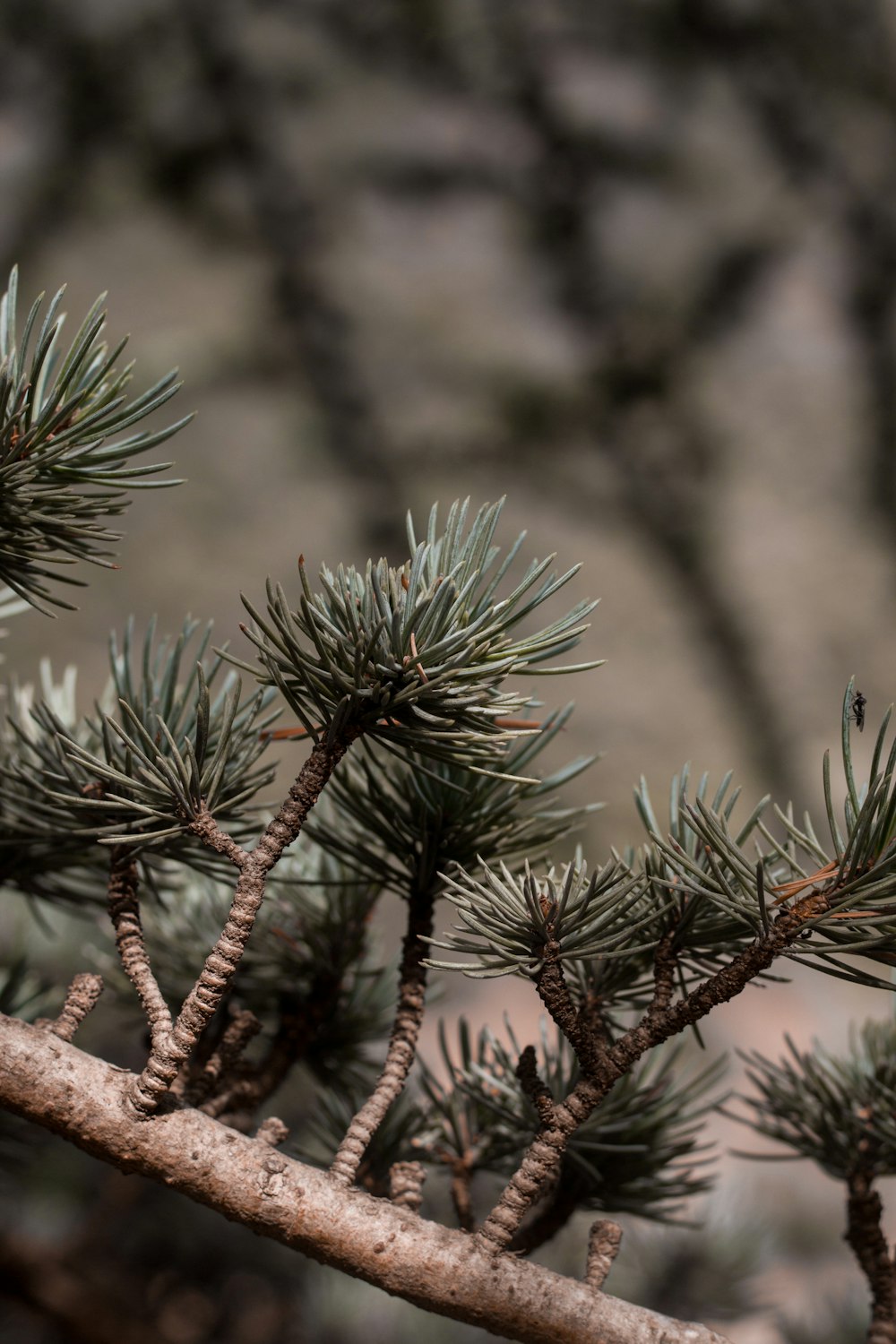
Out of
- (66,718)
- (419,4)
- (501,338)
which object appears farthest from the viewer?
(501,338)

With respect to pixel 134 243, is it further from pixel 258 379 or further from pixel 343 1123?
pixel 343 1123

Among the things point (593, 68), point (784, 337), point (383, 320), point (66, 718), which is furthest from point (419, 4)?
point (66, 718)

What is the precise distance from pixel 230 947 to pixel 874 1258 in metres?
0.19

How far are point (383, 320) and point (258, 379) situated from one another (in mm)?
146

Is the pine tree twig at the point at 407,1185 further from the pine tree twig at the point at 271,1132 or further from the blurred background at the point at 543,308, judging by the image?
the blurred background at the point at 543,308

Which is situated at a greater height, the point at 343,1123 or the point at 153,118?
the point at 153,118

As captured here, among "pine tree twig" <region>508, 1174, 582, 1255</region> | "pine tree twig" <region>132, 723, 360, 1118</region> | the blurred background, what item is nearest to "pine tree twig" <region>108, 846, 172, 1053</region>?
"pine tree twig" <region>132, 723, 360, 1118</region>

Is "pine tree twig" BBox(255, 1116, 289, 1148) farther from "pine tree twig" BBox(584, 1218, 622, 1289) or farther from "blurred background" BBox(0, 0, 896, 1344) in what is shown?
"blurred background" BBox(0, 0, 896, 1344)

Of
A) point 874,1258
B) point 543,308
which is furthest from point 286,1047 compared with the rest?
point 543,308

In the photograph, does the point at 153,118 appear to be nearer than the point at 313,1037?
No

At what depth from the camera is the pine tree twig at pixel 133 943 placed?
0.19 metres

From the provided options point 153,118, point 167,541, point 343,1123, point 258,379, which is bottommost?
point 343,1123

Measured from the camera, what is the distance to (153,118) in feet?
3.12

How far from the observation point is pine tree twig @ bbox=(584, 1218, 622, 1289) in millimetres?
198
